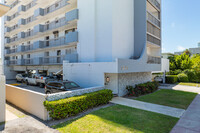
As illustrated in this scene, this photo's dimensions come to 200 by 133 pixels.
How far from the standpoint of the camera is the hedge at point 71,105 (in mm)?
6922

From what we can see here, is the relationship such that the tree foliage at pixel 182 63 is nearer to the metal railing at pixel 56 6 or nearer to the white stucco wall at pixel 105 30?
the white stucco wall at pixel 105 30

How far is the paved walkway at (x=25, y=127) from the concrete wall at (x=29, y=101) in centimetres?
56

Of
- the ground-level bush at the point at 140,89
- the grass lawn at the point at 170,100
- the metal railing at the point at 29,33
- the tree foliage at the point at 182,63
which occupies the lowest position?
the grass lawn at the point at 170,100

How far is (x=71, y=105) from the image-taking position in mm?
7480

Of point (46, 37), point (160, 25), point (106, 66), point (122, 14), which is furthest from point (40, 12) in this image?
point (160, 25)

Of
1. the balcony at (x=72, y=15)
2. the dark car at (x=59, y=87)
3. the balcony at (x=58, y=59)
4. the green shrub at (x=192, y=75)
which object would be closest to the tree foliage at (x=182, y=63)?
the green shrub at (x=192, y=75)

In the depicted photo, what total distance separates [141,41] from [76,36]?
7824 millimetres

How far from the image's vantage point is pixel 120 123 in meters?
6.59

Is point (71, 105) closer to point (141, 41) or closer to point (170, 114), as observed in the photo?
point (170, 114)

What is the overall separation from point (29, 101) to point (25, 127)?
91.1 inches

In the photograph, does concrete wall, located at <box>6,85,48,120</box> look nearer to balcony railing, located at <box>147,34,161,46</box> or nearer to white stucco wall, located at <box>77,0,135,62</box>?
white stucco wall, located at <box>77,0,135,62</box>

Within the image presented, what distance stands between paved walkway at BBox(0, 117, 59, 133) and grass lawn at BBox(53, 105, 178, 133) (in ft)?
2.04

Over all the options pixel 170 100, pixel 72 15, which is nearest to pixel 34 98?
pixel 170 100

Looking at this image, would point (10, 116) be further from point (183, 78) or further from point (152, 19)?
point (183, 78)
